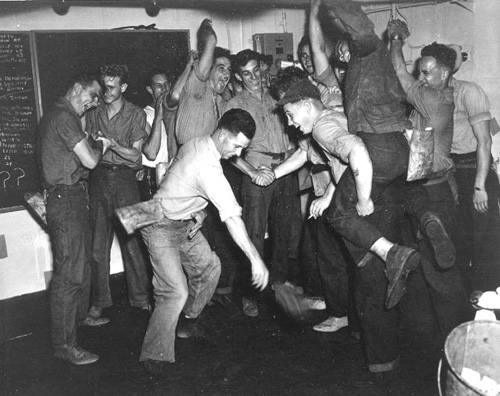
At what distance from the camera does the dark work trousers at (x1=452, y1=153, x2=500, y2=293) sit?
17.4ft

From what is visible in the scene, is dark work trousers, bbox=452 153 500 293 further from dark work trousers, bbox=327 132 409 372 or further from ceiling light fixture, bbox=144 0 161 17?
ceiling light fixture, bbox=144 0 161 17

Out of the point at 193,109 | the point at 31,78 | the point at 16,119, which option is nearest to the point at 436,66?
the point at 193,109

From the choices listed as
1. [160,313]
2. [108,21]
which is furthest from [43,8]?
[160,313]

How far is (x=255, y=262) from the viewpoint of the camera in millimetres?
3797

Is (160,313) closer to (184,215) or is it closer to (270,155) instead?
(184,215)

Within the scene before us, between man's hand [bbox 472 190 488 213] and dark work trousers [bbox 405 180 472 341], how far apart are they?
0.53 m

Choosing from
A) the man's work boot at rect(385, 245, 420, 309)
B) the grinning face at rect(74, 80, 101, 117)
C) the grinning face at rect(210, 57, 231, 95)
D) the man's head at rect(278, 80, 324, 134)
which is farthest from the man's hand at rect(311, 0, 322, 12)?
the man's work boot at rect(385, 245, 420, 309)

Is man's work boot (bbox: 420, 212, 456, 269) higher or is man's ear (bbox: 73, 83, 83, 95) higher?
man's ear (bbox: 73, 83, 83, 95)

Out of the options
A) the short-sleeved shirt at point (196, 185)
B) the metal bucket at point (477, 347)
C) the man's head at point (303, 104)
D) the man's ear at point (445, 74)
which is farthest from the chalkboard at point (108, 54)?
the metal bucket at point (477, 347)

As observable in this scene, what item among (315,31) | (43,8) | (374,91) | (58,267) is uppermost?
(43,8)

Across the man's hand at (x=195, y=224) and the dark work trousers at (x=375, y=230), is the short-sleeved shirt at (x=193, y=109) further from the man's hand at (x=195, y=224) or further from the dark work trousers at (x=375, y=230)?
the dark work trousers at (x=375, y=230)

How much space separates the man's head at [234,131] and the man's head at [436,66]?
179cm

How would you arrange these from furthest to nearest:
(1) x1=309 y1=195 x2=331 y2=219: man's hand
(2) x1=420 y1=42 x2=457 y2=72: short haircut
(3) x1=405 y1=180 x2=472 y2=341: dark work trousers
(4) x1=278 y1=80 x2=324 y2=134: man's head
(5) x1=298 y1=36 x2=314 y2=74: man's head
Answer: (5) x1=298 y1=36 x2=314 y2=74: man's head → (2) x1=420 y1=42 x2=457 y2=72: short haircut → (1) x1=309 y1=195 x2=331 y2=219: man's hand → (3) x1=405 y1=180 x2=472 y2=341: dark work trousers → (4) x1=278 y1=80 x2=324 y2=134: man's head

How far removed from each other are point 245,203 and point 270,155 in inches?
22.6
